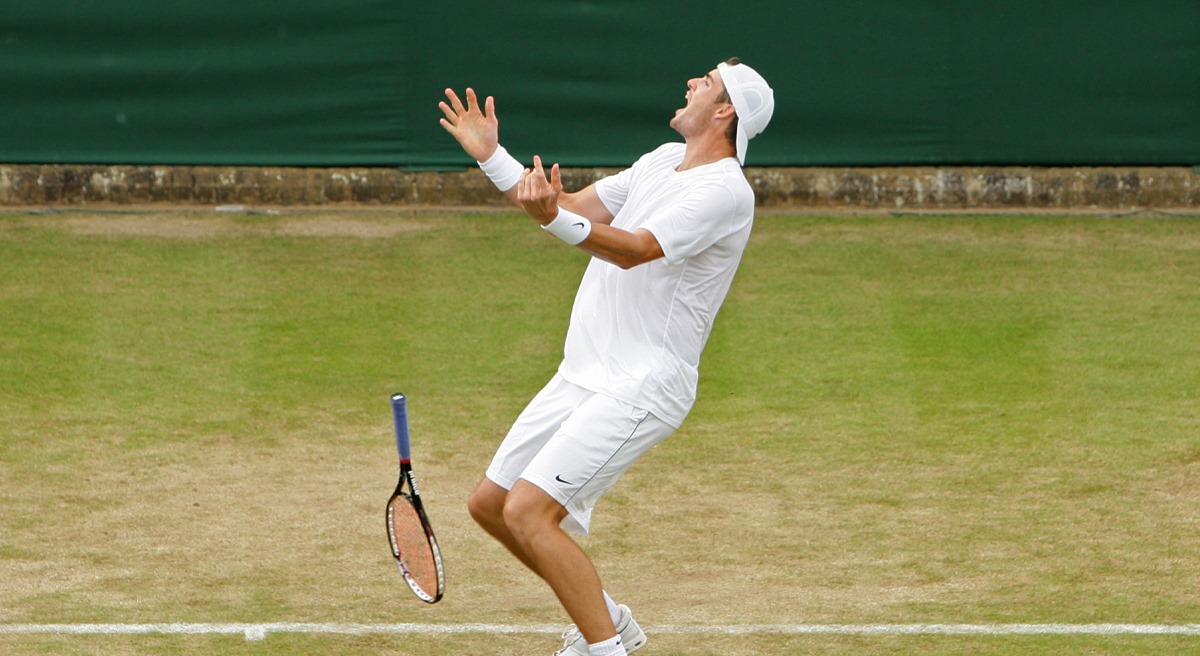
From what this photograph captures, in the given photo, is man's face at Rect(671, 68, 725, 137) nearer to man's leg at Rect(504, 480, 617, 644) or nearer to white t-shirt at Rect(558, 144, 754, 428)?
white t-shirt at Rect(558, 144, 754, 428)

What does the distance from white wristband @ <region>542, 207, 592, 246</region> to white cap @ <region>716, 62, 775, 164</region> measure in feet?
2.37

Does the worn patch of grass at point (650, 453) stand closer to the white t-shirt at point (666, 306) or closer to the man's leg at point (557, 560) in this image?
the man's leg at point (557, 560)

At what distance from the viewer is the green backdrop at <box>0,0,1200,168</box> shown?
41.5 ft

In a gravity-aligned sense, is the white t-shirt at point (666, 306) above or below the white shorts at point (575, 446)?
above

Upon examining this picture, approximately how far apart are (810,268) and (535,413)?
6.27 m

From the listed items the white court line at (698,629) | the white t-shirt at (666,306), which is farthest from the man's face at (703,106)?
the white court line at (698,629)

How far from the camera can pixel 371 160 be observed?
12.9 m

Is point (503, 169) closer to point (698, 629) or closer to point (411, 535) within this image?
point (411, 535)

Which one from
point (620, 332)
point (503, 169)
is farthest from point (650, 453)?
point (503, 169)

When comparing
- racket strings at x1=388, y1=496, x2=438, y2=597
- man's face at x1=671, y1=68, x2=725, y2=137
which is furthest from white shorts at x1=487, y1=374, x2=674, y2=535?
man's face at x1=671, y1=68, x2=725, y2=137

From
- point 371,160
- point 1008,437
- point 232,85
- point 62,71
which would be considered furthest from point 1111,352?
point 62,71

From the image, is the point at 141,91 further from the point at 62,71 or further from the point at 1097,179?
the point at 1097,179

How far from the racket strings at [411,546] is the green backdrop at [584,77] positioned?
7.44 meters

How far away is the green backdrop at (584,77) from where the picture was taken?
41.5 feet
